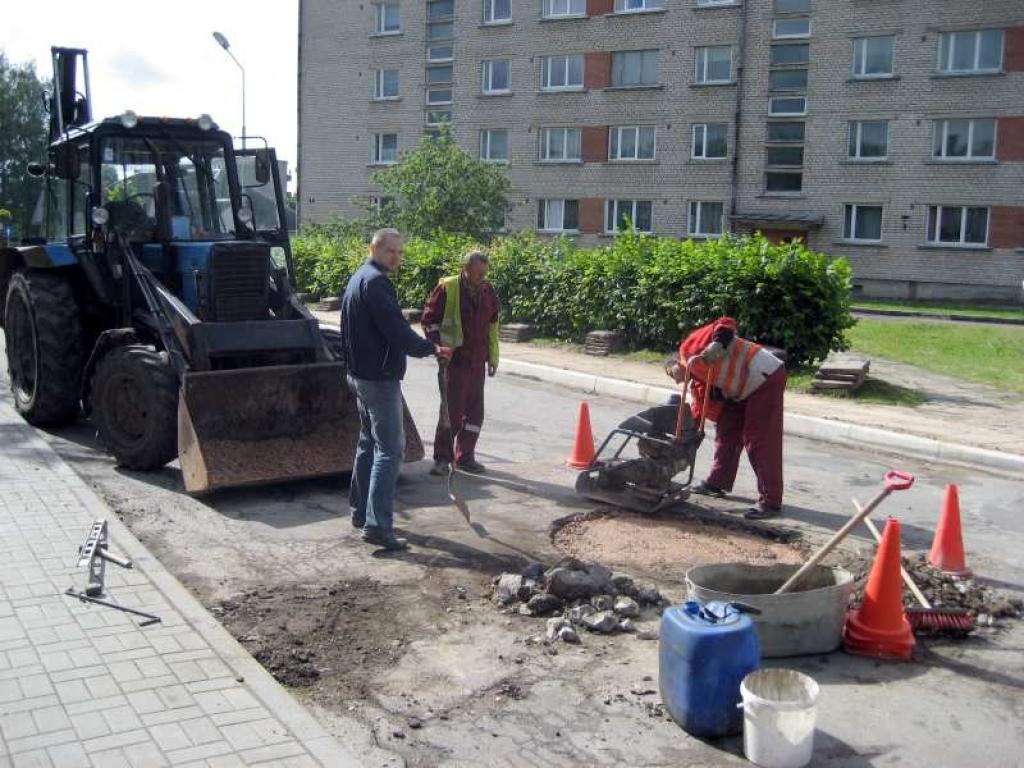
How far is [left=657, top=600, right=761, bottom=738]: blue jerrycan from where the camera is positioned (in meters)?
4.14

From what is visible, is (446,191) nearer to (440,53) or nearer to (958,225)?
(440,53)

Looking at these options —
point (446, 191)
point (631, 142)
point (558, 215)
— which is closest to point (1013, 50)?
point (631, 142)

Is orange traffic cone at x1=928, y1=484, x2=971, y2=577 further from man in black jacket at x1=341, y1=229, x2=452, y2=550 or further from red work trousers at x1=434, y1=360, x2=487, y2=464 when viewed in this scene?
red work trousers at x1=434, y1=360, x2=487, y2=464

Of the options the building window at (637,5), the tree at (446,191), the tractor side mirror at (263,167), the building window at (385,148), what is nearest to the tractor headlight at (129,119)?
the tractor side mirror at (263,167)

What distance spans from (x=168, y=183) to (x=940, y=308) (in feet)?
87.0

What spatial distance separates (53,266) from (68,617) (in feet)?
17.2

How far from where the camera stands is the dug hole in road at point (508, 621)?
4.22 m

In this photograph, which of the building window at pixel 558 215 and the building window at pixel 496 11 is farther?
the building window at pixel 496 11

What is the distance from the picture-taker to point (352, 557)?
6.32 metres

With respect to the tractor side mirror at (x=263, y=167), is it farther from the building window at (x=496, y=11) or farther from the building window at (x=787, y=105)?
the building window at (x=496, y=11)

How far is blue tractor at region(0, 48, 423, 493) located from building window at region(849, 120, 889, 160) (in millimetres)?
28879

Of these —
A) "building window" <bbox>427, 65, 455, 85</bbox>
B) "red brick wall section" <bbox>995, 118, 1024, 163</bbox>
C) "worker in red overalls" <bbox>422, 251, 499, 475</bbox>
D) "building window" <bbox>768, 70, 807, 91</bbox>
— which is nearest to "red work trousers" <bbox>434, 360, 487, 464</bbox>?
"worker in red overalls" <bbox>422, 251, 499, 475</bbox>

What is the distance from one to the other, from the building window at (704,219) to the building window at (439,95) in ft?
36.7

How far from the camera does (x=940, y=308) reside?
31062 mm
